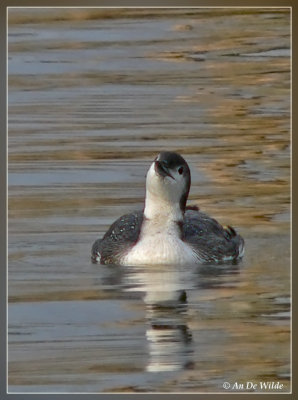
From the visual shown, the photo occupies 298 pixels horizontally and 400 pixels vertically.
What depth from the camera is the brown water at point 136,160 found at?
1805 centimetres

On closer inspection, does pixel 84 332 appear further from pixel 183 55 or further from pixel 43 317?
pixel 183 55

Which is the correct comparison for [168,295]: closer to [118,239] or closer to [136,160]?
[136,160]

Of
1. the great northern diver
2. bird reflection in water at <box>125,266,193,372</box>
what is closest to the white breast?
the great northern diver

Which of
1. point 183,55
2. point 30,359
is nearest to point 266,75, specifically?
point 183,55

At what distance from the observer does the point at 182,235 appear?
1927 cm

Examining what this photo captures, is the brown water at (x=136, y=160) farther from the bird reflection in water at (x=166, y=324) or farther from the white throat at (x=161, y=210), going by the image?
the white throat at (x=161, y=210)

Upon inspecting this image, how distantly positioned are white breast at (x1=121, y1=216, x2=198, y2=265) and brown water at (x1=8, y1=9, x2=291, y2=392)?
43cm

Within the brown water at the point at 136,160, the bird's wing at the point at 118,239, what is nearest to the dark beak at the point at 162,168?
the brown water at the point at 136,160

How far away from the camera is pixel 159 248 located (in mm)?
19031

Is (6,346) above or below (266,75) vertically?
A: below

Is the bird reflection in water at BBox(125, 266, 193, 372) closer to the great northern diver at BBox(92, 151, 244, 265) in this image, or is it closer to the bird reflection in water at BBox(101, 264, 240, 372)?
the bird reflection in water at BBox(101, 264, 240, 372)

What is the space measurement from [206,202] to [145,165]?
0.33 meters

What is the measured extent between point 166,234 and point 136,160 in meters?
0.69

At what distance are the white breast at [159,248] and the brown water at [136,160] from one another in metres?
0.43
